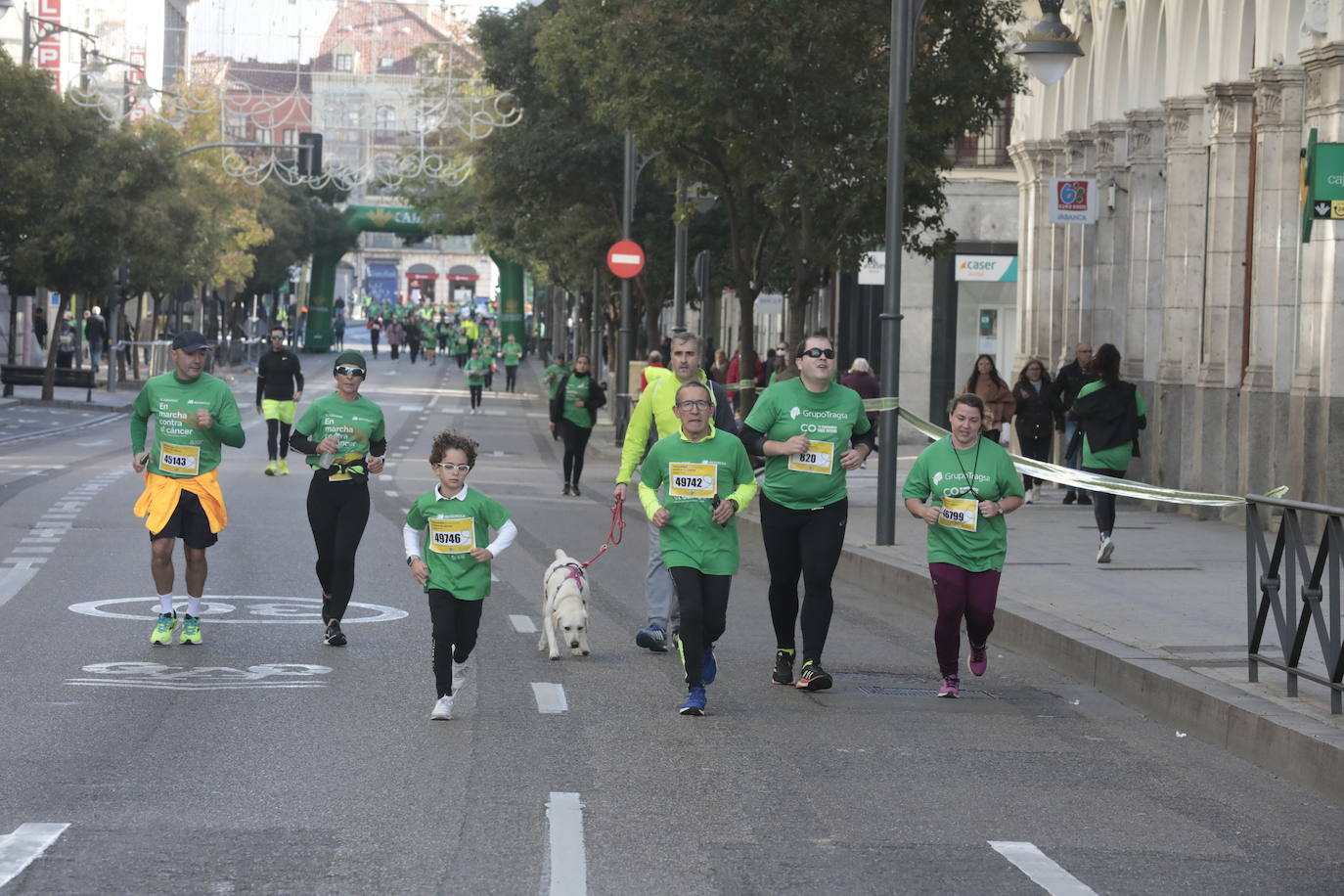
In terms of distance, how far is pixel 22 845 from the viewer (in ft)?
22.3

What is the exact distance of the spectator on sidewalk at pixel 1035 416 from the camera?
24.4 meters

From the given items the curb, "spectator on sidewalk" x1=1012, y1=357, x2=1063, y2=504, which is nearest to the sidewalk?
the curb

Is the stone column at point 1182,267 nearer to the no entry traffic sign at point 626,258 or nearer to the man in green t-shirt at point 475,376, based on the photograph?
the no entry traffic sign at point 626,258

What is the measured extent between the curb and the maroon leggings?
2.79ft

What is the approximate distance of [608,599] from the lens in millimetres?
15086

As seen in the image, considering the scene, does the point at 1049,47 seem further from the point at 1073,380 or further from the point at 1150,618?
the point at 1150,618

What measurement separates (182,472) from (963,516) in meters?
4.34

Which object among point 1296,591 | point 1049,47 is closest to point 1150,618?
point 1296,591

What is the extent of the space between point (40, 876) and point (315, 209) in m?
94.0

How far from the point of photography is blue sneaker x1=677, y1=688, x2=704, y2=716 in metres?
9.91

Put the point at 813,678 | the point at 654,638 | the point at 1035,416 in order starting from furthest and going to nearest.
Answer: the point at 1035,416 → the point at 654,638 → the point at 813,678

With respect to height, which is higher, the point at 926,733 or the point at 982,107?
the point at 982,107

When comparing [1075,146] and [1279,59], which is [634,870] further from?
[1075,146]

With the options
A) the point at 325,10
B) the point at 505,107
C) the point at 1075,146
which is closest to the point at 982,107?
the point at 1075,146
